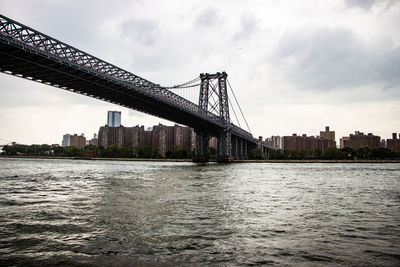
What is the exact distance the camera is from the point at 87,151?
14400 centimetres

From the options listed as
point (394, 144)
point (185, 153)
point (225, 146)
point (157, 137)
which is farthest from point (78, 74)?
point (394, 144)

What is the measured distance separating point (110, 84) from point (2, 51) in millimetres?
13541

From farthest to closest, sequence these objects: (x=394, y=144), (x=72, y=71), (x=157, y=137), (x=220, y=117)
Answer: (x=157, y=137)
(x=394, y=144)
(x=220, y=117)
(x=72, y=71)

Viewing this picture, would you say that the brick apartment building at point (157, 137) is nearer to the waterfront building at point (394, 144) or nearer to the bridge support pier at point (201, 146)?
the bridge support pier at point (201, 146)

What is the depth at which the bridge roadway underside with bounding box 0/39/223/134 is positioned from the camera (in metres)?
27.7

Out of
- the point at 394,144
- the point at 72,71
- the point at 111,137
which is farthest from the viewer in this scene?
the point at 111,137

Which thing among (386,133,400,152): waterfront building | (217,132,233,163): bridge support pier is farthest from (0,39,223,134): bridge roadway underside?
(386,133,400,152): waterfront building

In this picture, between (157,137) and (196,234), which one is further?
(157,137)

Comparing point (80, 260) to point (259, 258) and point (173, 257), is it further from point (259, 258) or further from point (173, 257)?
point (259, 258)

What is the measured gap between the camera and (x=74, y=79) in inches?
1384

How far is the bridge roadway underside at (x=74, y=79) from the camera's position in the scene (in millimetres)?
27717

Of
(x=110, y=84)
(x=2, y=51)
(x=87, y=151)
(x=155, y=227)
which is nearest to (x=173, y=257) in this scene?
(x=155, y=227)

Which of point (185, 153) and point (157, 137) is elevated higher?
point (157, 137)

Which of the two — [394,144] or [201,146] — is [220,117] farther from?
[394,144]
